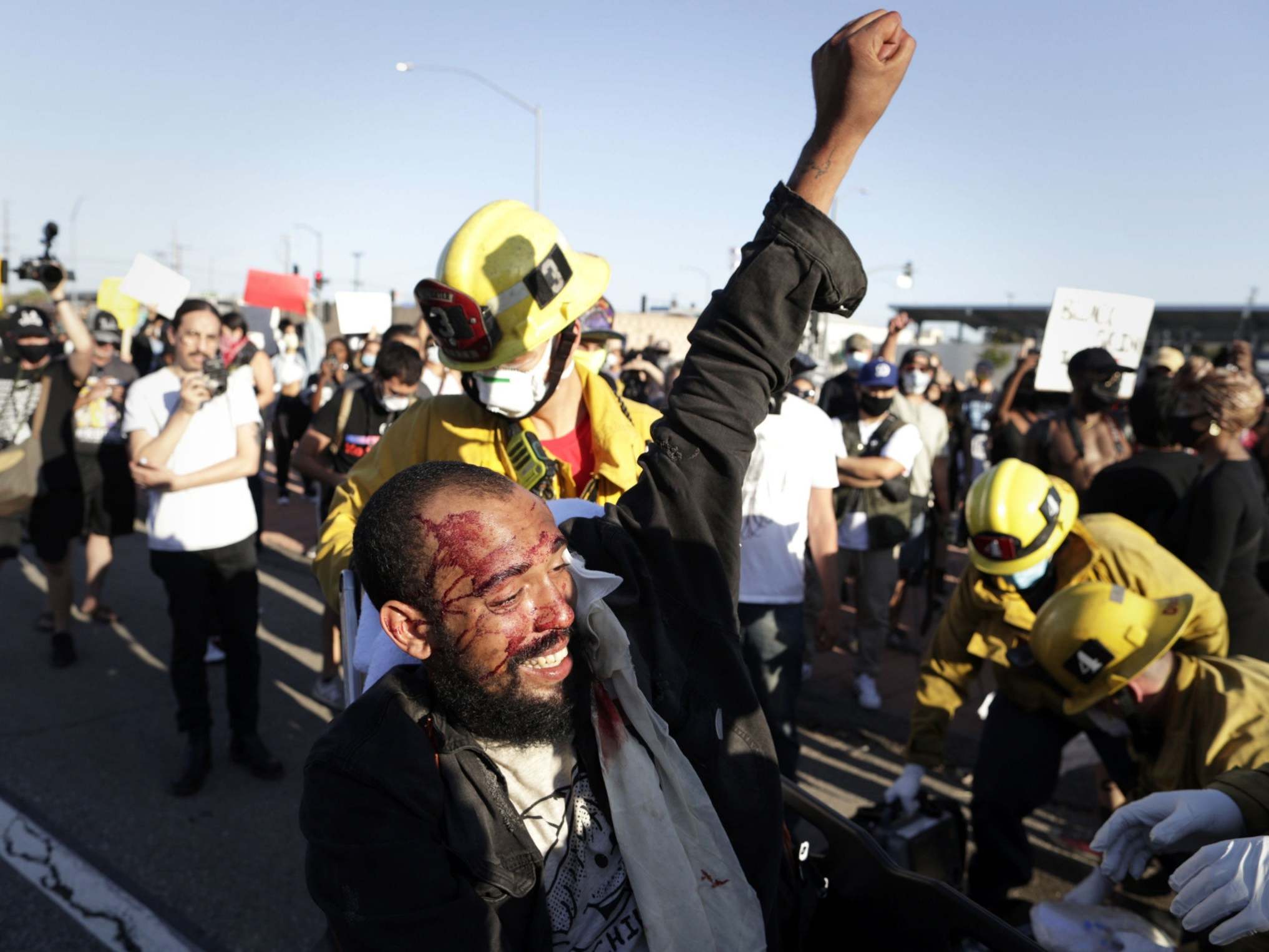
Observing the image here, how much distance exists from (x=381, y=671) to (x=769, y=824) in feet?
2.36

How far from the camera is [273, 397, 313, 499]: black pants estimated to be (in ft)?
31.8

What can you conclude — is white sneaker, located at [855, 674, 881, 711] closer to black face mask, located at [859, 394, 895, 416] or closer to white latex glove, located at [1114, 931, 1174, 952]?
black face mask, located at [859, 394, 895, 416]

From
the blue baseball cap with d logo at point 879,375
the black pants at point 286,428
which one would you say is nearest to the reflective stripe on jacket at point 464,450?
the blue baseball cap with d logo at point 879,375

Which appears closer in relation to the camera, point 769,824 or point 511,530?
point 511,530

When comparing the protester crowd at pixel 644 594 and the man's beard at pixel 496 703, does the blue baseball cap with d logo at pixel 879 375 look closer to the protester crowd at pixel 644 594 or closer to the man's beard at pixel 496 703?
the protester crowd at pixel 644 594

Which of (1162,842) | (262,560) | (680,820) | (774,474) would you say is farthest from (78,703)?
(1162,842)

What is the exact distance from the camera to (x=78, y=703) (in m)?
4.94

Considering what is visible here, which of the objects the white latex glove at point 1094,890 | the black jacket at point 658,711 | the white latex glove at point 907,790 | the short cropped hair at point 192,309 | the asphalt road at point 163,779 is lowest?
the asphalt road at point 163,779

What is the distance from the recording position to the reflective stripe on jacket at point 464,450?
2.26m

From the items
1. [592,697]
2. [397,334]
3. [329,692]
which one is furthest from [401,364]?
[592,697]

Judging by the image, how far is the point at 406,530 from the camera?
1.49m

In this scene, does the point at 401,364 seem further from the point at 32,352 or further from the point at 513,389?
the point at 513,389

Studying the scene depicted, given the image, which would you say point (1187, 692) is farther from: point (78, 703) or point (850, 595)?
point (78, 703)

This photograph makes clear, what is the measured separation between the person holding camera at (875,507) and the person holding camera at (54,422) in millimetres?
4567
